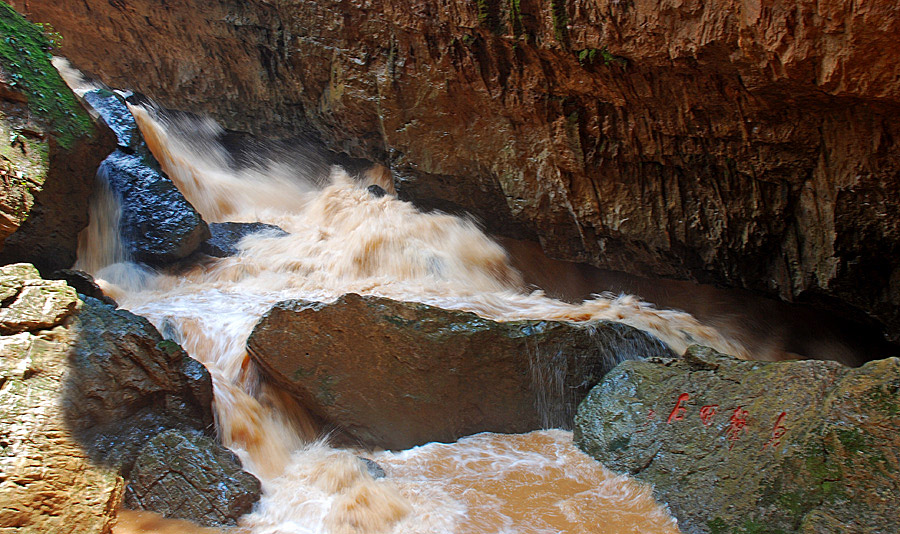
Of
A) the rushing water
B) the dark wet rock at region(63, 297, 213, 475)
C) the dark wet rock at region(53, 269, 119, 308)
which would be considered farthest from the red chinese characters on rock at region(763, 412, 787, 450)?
the dark wet rock at region(53, 269, 119, 308)

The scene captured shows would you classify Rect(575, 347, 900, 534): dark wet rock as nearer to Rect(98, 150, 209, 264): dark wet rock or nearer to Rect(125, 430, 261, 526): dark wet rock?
Rect(125, 430, 261, 526): dark wet rock

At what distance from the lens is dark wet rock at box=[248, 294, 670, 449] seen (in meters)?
4.64

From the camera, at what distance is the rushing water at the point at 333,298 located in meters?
3.53

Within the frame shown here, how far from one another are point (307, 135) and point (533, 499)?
7.67 metres

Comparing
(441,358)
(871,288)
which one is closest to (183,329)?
(441,358)

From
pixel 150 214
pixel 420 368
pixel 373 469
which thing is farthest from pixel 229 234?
pixel 373 469

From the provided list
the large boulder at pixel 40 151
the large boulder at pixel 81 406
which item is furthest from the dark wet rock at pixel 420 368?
the large boulder at pixel 40 151

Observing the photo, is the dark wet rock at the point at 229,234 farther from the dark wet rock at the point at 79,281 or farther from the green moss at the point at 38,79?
the dark wet rock at the point at 79,281

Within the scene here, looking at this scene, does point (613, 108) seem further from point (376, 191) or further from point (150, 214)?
point (150, 214)

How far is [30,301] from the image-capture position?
379cm

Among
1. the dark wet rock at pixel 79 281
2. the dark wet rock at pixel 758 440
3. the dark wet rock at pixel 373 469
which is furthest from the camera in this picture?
the dark wet rock at pixel 79 281

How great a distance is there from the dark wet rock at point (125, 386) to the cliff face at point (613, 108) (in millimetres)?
4156

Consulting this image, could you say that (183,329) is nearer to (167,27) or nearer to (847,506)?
(847,506)

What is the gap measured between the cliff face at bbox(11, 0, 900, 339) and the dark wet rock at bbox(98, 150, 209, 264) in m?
2.65
